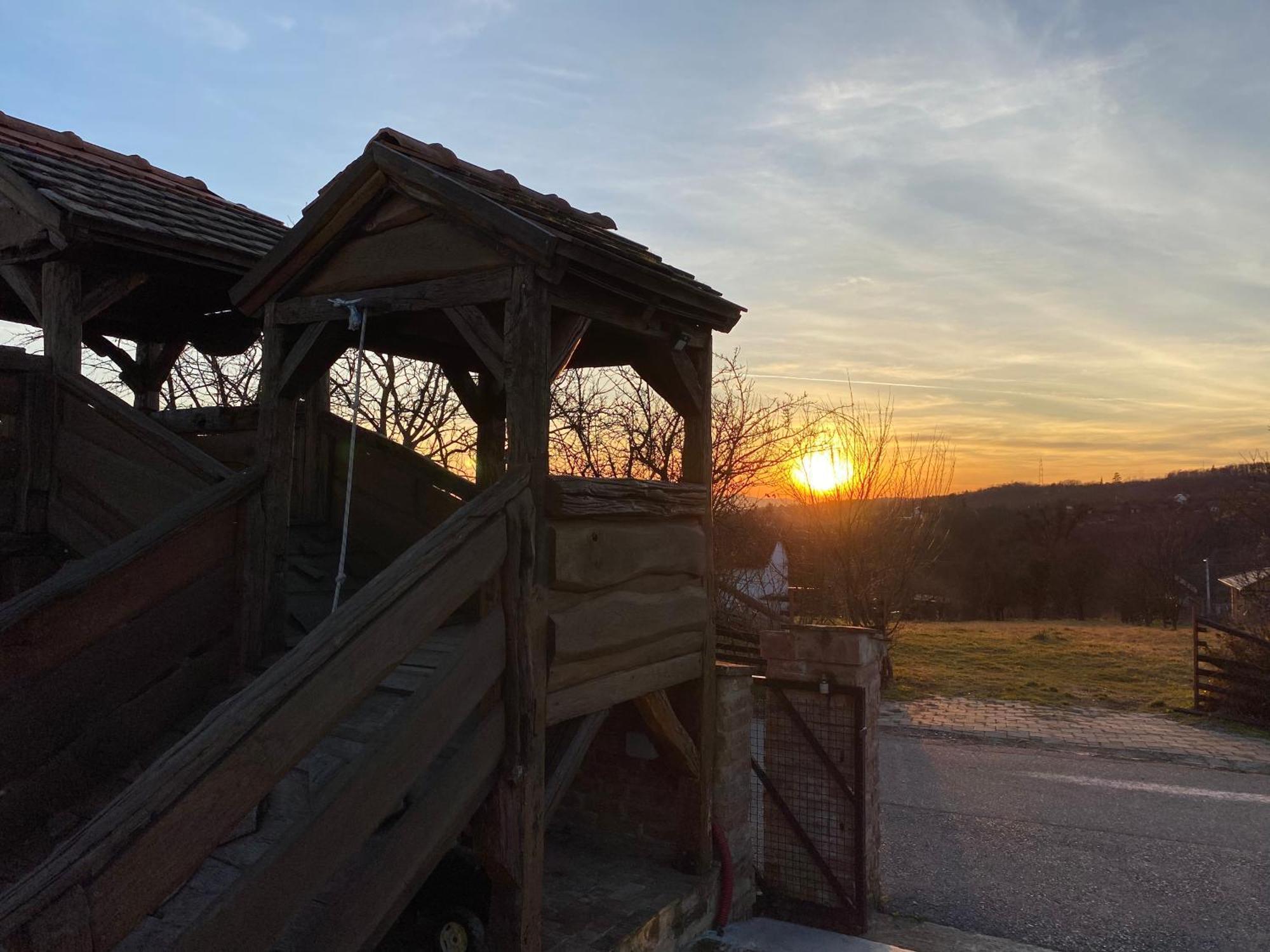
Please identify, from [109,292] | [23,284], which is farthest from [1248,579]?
[23,284]

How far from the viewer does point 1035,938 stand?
22.5 ft

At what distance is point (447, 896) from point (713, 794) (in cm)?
210

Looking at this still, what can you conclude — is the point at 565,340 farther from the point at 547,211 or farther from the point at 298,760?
the point at 298,760

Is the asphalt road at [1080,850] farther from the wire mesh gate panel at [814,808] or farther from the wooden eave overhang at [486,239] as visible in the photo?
the wooden eave overhang at [486,239]

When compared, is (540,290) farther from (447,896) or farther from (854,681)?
(854,681)

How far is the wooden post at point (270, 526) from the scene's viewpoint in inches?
184

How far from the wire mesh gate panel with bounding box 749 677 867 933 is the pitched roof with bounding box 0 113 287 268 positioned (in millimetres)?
5547

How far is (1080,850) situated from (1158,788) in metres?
3.21

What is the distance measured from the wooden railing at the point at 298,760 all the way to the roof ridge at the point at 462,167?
7.09ft

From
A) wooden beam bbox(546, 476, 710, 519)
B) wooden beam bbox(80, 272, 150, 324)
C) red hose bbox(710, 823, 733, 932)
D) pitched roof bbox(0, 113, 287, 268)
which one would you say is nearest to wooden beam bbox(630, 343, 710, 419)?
wooden beam bbox(546, 476, 710, 519)

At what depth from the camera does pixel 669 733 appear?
5508 mm

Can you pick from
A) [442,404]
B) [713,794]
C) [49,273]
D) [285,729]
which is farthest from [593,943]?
[442,404]

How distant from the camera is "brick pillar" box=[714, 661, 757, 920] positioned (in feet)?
19.8

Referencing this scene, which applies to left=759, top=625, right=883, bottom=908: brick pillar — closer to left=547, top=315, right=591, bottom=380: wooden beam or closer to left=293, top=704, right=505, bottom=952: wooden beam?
left=547, top=315, right=591, bottom=380: wooden beam
